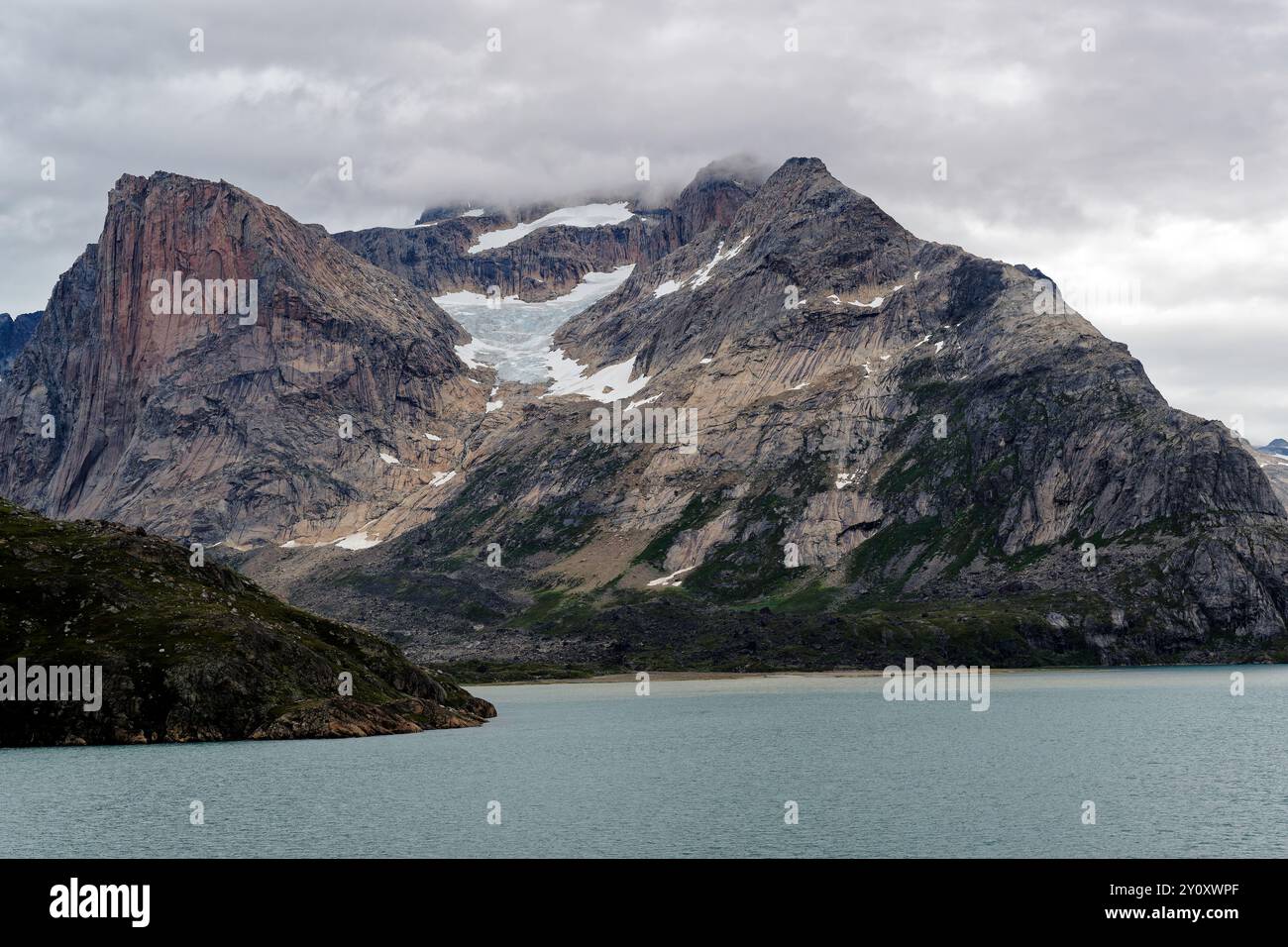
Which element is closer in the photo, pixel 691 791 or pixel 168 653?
pixel 691 791

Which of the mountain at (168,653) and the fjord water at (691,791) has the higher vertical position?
the mountain at (168,653)

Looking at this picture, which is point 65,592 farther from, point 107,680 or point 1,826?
point 1,826

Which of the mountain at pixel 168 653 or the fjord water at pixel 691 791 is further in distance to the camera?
the mountain at pixel 168 653

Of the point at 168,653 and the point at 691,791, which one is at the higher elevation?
the point at 168,653

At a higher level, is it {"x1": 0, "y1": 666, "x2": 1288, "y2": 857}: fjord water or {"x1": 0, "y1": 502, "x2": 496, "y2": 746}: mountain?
{"x1": 0, "y1": 502, "x2": 496, "y2": 746}: mountain

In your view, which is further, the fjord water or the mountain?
the mountain
